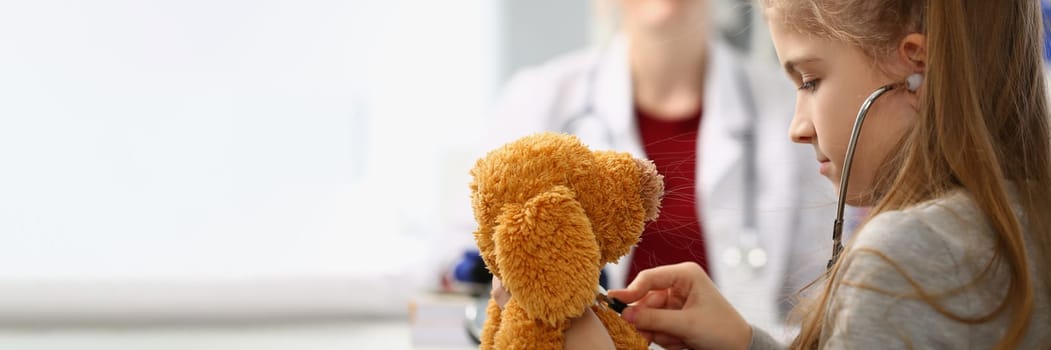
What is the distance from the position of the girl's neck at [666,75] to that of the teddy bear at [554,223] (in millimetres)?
1281

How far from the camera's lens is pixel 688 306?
717 millimetres

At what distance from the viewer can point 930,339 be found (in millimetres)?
578

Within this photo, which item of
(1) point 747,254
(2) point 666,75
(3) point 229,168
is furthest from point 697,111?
(3) point 229,168

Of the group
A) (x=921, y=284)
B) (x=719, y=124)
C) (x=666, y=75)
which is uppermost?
(x=666, y=75)

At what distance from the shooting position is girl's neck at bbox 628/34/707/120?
191 cm

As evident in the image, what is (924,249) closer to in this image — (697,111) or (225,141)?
(697,111)

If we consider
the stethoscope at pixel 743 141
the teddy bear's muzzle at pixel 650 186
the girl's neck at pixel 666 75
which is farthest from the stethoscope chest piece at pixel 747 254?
the teddy bear's muzzle at pixel 650 186

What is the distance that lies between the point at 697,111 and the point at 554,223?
1.37 metres

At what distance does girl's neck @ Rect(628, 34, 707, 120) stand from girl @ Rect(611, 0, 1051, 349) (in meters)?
1.21

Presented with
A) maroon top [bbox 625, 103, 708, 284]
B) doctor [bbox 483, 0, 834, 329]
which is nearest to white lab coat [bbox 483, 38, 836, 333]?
doctor [bbox 483, 0, 834, 329]

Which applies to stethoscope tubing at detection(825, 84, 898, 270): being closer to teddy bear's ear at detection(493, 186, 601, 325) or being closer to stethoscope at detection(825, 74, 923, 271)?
stethoscope at detection(825, 74, 923, 271)

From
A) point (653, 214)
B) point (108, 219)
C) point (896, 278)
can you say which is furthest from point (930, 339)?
point (108, 219)

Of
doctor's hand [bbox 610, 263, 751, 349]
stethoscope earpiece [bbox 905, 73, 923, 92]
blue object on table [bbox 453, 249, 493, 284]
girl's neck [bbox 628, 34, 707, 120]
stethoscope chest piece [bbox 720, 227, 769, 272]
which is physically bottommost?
stethoscope chest piece [bbox 720, 227, 769, 272]

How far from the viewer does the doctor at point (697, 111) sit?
65.0 inches
